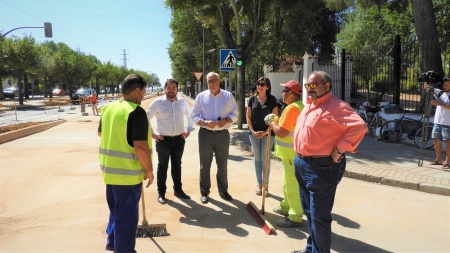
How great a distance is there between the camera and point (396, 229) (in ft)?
14.4

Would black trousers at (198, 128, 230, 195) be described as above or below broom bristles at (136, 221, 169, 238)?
above

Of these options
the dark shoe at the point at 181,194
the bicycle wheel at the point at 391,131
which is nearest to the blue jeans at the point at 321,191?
the dark shoe at the point at 181,194

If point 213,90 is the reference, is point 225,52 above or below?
above

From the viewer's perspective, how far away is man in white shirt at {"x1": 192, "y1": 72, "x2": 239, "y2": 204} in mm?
5203

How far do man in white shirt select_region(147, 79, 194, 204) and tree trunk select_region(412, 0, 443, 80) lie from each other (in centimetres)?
837

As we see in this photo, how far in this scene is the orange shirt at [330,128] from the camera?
2.97 metres

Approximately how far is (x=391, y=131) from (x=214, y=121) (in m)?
7.07

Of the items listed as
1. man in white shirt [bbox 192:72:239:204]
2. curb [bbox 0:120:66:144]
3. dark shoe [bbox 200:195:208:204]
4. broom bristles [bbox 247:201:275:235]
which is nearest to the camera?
broom bristles [bbox 247:201:275:235]

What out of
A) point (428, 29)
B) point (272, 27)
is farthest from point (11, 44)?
point (428, 29)

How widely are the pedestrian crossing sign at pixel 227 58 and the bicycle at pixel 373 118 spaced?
470 centimetres

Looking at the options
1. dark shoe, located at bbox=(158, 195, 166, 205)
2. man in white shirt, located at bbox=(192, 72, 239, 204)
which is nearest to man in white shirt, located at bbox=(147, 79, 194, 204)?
dark shoe, located at bbox=(158, 195, 166, 205)

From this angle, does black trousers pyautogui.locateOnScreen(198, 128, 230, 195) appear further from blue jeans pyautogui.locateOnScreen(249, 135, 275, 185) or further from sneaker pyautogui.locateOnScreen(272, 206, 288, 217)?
sneaker pyautogui.locateOnScreen(272, 206, 288, 217)

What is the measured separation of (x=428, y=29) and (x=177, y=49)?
1259 inches

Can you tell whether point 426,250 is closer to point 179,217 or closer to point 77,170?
point 179,217
